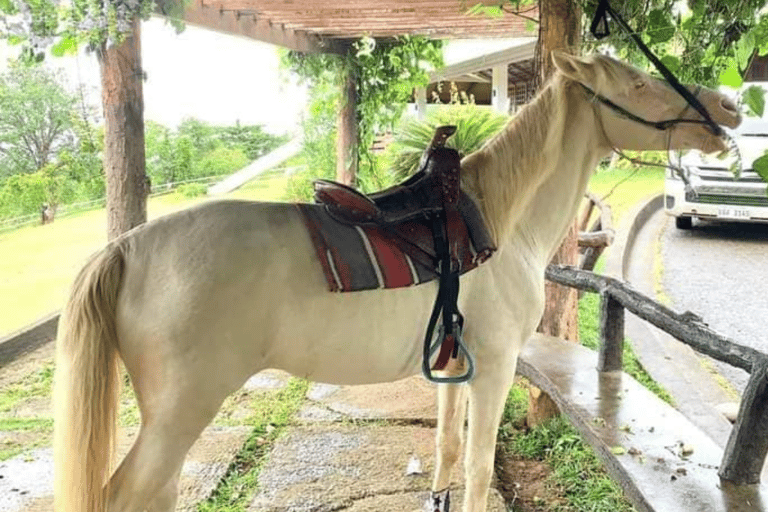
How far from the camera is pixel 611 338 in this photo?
2590mm

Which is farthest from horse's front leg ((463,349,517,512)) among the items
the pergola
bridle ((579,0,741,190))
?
the pergola

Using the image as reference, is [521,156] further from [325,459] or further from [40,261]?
[40,261]

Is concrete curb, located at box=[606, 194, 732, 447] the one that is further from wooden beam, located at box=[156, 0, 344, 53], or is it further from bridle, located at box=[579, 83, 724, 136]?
wooden beam, located at box=[156, 0, 344, 53]

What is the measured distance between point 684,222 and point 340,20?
5.33 metres

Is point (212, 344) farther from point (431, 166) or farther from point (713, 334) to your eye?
point (713, 334)

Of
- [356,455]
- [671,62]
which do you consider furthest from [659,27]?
[356,455]

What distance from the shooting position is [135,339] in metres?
1.43

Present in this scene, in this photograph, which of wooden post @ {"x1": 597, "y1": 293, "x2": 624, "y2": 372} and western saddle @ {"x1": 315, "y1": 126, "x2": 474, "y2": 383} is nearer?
western saddle @ {"x1": 315, "y1": 126, "x2": 474, "y2": 383}

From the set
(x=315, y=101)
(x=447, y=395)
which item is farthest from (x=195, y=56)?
(x=447, y=395)

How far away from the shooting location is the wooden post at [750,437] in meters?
1.59

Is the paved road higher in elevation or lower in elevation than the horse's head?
lower

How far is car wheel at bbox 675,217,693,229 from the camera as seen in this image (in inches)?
303

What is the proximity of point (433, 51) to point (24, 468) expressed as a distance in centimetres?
444

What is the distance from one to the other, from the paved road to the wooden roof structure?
2495mm
